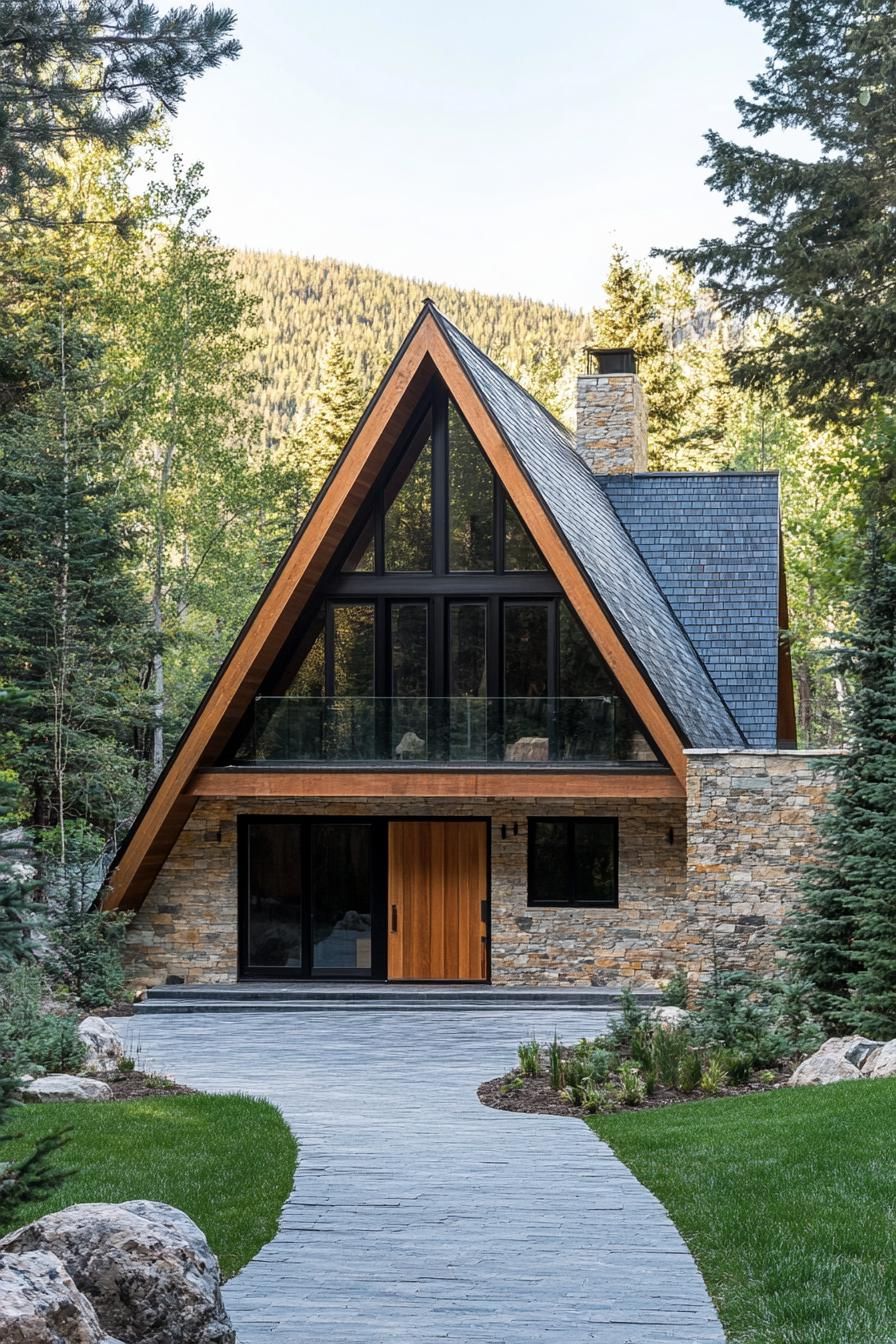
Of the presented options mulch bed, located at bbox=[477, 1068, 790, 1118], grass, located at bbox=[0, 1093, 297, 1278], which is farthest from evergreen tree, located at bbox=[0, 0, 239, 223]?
mulch bed, located at bbox=[477, 1068, 790, 1118]

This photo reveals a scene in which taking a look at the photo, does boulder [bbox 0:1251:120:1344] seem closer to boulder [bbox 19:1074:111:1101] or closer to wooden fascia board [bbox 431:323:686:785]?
boulder [bbox 19:1074:111:1101]

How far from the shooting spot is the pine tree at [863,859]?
12734mm

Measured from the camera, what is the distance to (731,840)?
1697 centimetres

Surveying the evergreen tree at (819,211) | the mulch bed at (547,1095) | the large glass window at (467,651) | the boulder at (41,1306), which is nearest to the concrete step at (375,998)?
the large glass window at (467,651)

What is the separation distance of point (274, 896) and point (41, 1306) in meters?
14.6

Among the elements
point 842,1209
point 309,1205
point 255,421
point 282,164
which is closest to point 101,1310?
point 309,1205

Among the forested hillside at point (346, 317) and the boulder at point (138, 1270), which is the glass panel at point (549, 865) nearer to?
the boulder at point (138, 1270)

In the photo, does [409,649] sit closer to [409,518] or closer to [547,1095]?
[409,518]

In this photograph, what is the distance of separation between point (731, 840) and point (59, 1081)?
8416 mm

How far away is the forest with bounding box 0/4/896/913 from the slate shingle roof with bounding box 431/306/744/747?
1689 mm

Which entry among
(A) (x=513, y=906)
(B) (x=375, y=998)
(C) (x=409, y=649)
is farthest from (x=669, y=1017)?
(C) (x=409, y=649)

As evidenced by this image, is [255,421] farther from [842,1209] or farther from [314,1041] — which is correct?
[842,1209]

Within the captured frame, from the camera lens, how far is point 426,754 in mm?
17875

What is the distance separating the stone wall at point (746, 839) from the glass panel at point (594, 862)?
144cm
